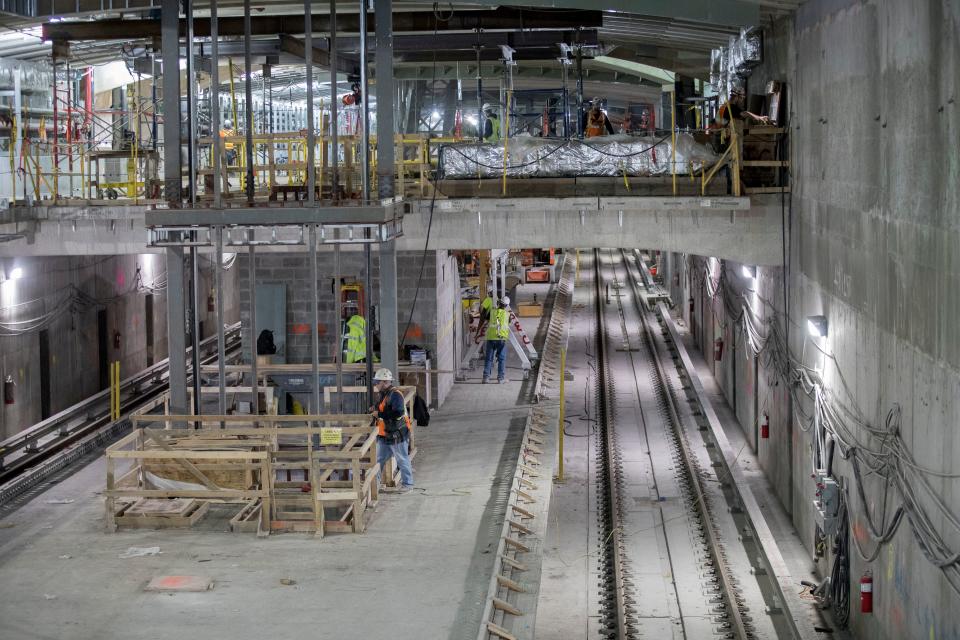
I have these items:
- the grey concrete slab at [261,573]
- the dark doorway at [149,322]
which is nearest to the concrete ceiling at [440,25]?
the dark doorway at [149,322]

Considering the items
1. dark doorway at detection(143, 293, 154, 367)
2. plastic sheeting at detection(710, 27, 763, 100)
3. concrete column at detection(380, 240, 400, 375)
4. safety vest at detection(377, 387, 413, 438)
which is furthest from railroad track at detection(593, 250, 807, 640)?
dark doorway at detection(143, 293, 154, 367)

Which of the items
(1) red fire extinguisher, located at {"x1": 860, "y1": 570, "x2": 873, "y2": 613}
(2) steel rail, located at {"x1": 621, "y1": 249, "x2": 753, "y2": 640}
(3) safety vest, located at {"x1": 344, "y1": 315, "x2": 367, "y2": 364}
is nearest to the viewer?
(1) red fire extinguisher, located at {"x1": 860, "y1": 570, "x2": 873, "y2": 613}

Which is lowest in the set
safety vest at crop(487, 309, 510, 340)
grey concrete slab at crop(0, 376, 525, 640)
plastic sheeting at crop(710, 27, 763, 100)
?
grey concrete slab at crop(0, 376, 525, 640)

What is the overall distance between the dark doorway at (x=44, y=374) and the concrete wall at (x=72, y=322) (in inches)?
6.2

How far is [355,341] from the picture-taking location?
21344 mm

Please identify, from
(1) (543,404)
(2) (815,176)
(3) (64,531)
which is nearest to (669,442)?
(1) (543,404)

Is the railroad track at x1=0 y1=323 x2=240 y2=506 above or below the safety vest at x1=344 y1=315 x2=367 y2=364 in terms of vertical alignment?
below

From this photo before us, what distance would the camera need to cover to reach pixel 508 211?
64.3ft

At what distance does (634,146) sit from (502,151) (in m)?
2.05

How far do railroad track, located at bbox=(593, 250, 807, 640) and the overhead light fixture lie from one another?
2983mm

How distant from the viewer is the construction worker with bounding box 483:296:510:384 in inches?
1011

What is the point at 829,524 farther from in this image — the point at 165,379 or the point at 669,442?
the point at 165,379

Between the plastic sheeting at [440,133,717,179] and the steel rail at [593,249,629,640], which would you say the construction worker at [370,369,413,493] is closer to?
the steel rail at [593,249,629,640]

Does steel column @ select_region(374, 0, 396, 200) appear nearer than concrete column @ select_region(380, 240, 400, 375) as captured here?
Yes
